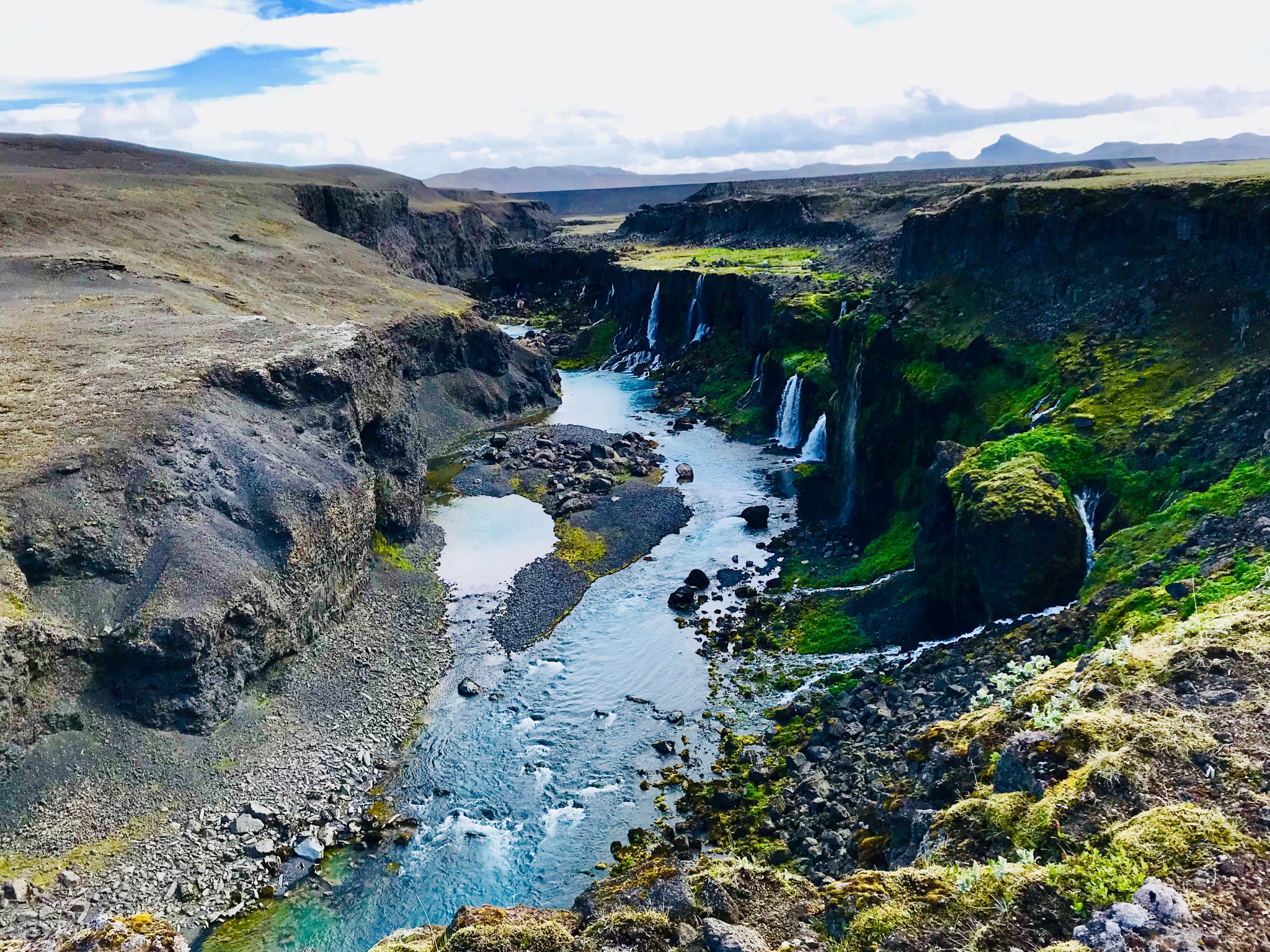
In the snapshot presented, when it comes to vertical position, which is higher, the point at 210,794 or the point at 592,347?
the point at 592,347

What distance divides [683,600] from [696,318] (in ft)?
185

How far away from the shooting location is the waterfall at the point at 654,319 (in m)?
98.1

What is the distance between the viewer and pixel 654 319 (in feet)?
325

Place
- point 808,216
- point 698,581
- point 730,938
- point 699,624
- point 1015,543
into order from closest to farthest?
point 730,938 → point 1015,543 → point 699,624 → point 698,581 → point 808,216

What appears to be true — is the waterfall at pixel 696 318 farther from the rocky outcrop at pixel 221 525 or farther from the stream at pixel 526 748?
the rocky outcrop at pixel 221 525

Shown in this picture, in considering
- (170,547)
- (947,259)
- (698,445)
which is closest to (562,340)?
(698,445)

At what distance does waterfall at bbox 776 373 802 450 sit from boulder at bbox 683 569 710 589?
77.3 feet

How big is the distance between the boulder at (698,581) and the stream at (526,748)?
3.75 ft

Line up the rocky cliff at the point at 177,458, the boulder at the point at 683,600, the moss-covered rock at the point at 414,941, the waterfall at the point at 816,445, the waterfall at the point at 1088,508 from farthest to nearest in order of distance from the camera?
the waterfall at the point at 816,445, the boulder at the point at 683,600, the waterfall at the point at 1088,508, the rocky cliff at the point at 177,458, the moss-covered rock at the point at 414,941

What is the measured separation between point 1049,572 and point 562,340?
83042mm

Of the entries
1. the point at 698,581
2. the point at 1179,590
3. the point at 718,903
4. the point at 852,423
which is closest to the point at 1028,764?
the point at 718,903

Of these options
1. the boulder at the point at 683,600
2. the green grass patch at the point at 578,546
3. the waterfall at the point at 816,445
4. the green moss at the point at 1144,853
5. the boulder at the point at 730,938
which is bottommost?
the boulder at the point at 683,600

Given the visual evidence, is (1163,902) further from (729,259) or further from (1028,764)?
(729,259)

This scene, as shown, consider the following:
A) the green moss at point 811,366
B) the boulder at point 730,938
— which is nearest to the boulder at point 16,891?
the boulder at point 730,938
